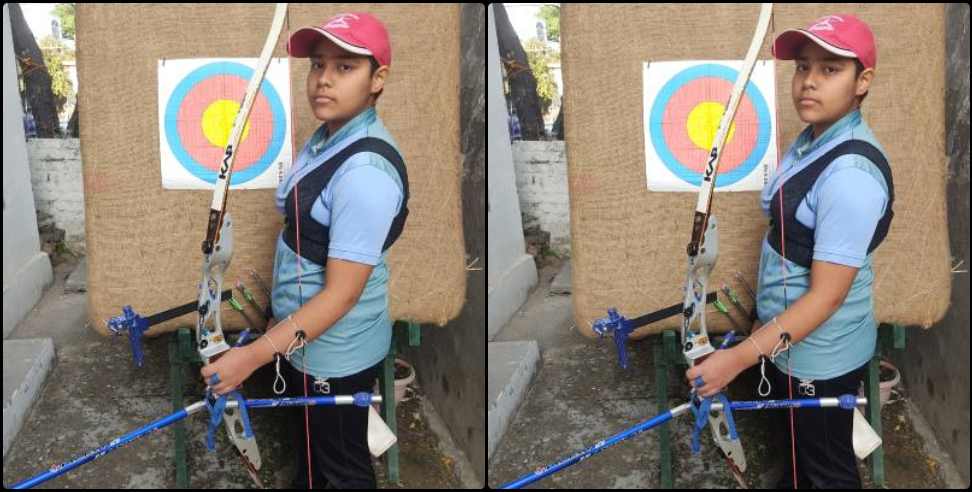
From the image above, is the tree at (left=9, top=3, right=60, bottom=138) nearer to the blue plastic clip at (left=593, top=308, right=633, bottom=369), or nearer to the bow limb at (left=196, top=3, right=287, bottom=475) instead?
the bow limb at (left=196, top=3, right=287, bottom=475)

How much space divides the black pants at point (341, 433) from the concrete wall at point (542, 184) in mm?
1593

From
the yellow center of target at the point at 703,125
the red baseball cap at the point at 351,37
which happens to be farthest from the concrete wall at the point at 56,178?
the yellow center of target at the point at 703,125

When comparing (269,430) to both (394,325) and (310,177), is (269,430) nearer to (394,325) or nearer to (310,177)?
(394,325)

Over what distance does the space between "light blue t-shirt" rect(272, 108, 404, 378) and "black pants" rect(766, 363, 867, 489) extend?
1.02 meters

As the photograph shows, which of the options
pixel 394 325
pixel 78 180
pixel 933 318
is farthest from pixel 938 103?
pixel 78 180

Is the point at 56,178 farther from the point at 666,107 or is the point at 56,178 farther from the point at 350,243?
the point at 666,107

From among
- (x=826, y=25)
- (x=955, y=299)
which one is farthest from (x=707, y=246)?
(x=955, y=299)

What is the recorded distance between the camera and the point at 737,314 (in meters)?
2.33

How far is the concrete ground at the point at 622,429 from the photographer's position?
8.50ft

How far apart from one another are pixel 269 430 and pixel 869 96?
189 centimetres

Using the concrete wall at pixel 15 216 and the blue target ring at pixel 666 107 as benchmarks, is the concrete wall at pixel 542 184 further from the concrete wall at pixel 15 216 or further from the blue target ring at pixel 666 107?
the concrete wall at pixel 15 216

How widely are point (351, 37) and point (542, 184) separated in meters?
1.81

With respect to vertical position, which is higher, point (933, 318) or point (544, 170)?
point (544, 170)

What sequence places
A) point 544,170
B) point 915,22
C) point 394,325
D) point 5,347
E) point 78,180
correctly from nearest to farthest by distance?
1. point 915,22
2. point 394,325
3. point 5,347
4. point 78,180
5. point 544,170
